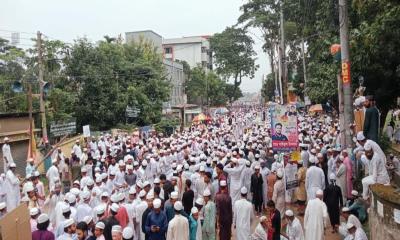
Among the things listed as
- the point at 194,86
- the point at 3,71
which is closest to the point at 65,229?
the point at 3,71

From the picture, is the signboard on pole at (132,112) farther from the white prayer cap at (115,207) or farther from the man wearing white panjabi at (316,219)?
the man wearing white panjabi at (316,219)

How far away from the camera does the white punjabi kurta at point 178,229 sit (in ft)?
23.9

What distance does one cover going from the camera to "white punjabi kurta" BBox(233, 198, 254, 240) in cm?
838

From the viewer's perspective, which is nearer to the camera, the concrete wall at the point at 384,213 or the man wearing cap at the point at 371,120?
the concrete wall at the point at 384,213

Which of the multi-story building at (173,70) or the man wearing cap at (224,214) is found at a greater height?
the multi-story building at (173,70)

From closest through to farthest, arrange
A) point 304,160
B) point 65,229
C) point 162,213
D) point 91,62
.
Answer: point 65,229 < point 162,213 < point 304,160 < point 91,62

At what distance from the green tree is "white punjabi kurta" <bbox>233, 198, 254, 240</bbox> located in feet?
144

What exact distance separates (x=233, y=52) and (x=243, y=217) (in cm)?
4487

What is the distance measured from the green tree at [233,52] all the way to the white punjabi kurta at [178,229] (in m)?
45.1

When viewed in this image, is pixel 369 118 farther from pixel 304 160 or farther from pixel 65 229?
pixel 65 229

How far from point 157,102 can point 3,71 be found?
10826 millimetres

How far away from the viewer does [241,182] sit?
11031 millimetres

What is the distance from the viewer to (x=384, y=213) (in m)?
6.25

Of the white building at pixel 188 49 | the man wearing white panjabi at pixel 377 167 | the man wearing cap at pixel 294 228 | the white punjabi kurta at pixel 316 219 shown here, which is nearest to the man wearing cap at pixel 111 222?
the man wearing cap at pixel 294 228
